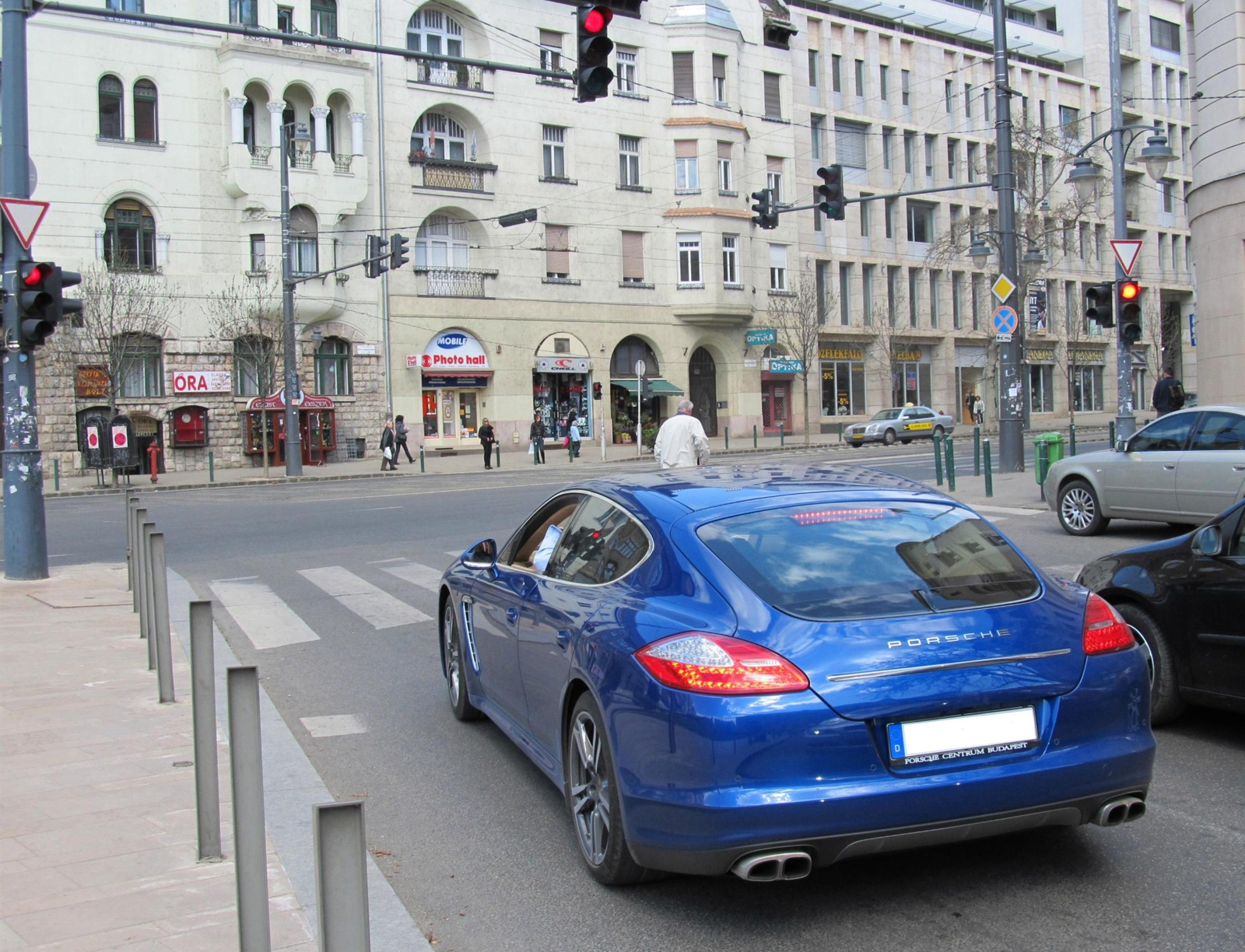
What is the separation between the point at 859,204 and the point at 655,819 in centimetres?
5591

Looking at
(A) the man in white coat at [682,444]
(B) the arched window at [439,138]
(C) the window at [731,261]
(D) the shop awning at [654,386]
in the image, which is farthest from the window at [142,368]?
(A) the man in white coat at [682,444]

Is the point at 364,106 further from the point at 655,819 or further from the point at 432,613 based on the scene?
the point at 655,819

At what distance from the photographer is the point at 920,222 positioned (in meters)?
60.4

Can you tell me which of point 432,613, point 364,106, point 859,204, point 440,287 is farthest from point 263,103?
point 432,613

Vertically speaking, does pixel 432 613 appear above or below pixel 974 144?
below

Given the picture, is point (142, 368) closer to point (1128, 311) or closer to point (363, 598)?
point (363, 598)

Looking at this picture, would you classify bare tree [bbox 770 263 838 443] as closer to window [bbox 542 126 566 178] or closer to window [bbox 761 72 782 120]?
window [bbox 761 72 782 120]

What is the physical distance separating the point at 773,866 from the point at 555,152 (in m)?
45.9

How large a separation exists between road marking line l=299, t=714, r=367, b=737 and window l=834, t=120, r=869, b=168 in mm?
52316

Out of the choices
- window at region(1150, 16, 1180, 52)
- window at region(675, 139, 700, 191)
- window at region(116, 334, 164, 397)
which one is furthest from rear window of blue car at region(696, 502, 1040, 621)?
window at region(1150, 16, 1180, 52)

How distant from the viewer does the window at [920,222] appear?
59.7m

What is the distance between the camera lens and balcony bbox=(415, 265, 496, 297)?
44219 millimetres

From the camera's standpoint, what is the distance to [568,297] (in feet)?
156

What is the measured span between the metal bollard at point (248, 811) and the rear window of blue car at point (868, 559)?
170cm
